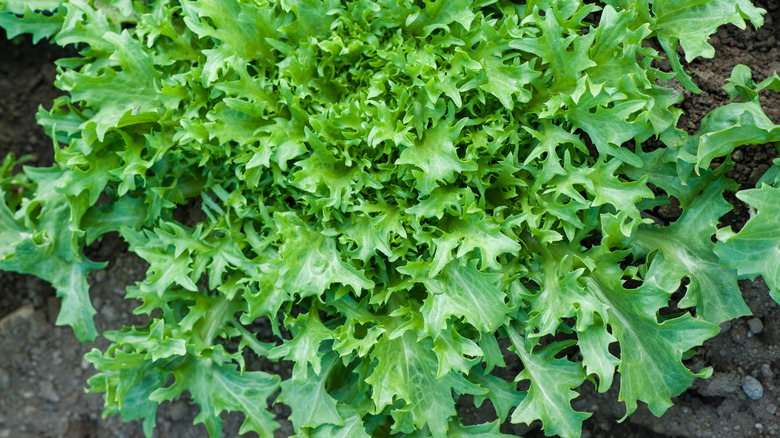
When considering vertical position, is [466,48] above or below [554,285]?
above

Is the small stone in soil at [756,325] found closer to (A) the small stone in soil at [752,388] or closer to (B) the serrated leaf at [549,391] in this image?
(A) the small stone in soil at [752,388]

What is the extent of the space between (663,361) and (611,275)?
15.1 inches

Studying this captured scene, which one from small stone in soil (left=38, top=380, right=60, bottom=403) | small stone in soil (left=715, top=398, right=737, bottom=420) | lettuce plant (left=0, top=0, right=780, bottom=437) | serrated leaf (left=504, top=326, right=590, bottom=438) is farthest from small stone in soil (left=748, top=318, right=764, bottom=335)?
small stone in soil (left=38, top=380, right=60, bottom=403)

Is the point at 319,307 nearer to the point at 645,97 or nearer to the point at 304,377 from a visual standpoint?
the point at 304,377

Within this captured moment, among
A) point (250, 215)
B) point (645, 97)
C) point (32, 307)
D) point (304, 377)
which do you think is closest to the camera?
point (645, 97)

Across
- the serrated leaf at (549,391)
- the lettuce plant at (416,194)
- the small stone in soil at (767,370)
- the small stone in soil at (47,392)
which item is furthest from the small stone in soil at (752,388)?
the small stone in soil at (47,392)

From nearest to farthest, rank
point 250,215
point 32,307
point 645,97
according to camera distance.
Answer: point 645,97, point 250,215, point 32,307

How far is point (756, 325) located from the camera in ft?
9.42

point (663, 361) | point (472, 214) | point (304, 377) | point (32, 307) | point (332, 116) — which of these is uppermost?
point (332, 116)

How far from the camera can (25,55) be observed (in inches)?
151

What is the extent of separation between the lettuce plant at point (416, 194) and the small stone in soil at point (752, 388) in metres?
0.63

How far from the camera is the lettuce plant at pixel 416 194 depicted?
97.7 inches

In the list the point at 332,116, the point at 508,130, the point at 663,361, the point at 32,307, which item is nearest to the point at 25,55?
the point at 32,307

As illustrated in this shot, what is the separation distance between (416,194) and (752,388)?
1791 millimetres
